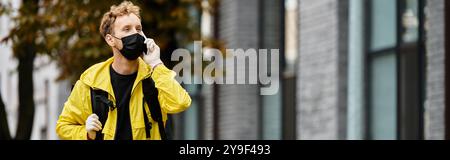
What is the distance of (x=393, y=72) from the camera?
51.2 feet

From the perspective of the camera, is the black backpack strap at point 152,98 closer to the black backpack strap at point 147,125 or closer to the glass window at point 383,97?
the black backpack strap at point 147,125

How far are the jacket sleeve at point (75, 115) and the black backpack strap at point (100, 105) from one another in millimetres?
33

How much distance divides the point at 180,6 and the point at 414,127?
3.39m

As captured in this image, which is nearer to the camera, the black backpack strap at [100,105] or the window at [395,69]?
the black backpack strap at [100,105]

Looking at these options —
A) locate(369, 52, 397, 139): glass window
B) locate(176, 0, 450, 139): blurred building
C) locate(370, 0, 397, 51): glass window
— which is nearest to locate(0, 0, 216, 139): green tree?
locate(176, 0, 450, 139): blurred building

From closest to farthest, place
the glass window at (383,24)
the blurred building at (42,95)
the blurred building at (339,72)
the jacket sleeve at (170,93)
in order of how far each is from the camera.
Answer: the jacket sleeve at (170,93) → the blurred building at (339,72) → the glass window at (383,24) → the blurred building at (42,95)

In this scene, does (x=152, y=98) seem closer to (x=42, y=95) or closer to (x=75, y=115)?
(x=75, y=115)

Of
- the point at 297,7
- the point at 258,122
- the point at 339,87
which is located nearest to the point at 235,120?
the point at 258,122

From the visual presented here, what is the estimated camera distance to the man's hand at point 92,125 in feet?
17.6

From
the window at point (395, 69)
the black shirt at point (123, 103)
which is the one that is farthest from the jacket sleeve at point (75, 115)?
the window at point (395, 69)

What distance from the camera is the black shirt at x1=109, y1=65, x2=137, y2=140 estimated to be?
5.44 metres

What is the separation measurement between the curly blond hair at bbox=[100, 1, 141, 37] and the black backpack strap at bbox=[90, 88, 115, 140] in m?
0.28

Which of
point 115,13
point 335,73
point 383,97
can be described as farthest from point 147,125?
point 335,73
